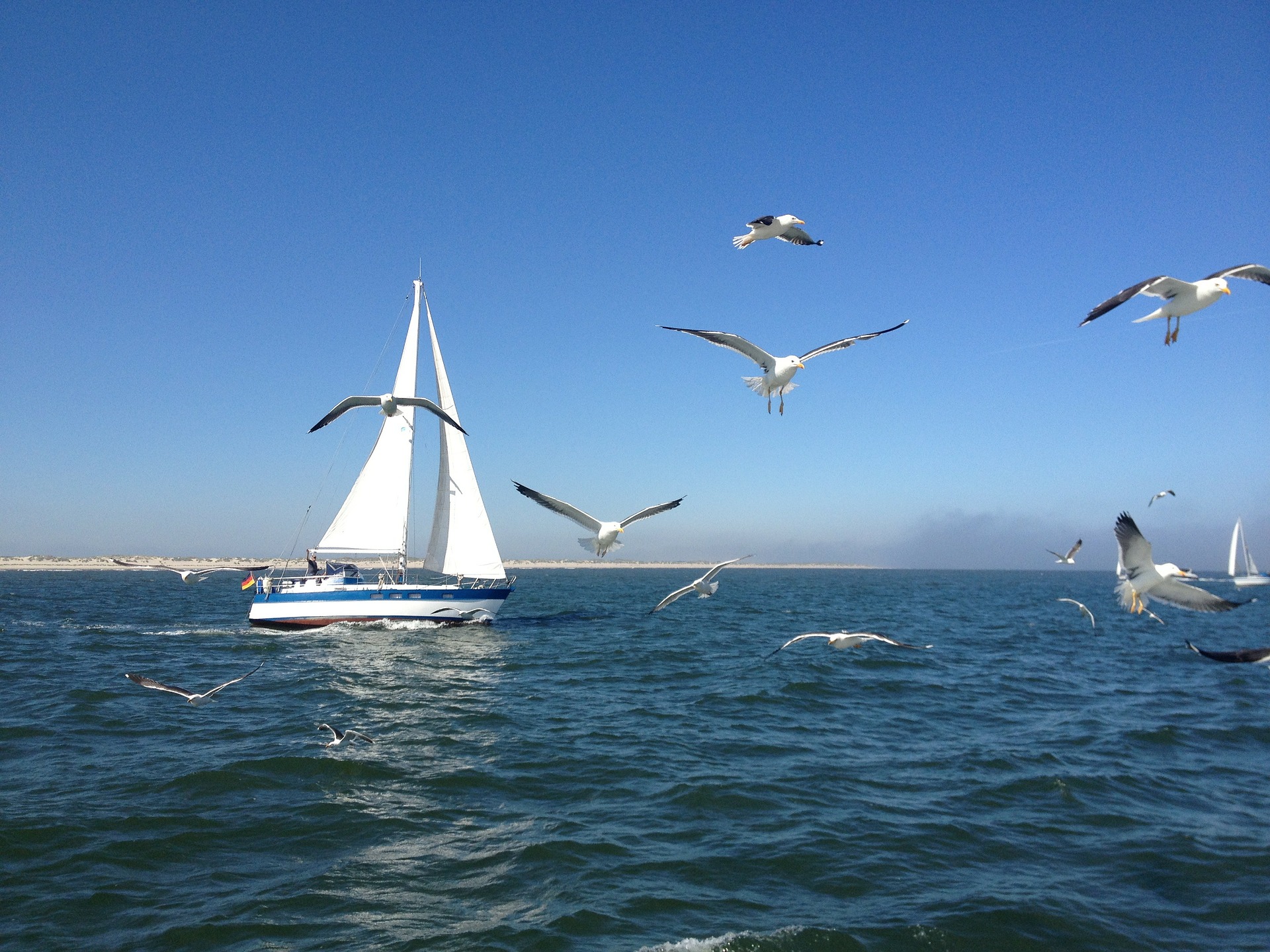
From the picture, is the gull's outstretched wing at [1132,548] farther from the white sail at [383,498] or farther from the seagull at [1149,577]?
the white sail at [383,498]

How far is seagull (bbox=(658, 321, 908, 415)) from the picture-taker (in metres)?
10.1

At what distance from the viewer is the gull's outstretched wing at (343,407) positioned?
1798 centimetres

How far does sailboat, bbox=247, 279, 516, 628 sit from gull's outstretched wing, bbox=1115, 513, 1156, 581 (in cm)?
2305

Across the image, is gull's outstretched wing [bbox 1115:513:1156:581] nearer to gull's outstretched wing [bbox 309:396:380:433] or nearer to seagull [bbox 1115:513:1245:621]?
seagull [bbox 1115:513:1245:621]

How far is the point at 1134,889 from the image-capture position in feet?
26.1

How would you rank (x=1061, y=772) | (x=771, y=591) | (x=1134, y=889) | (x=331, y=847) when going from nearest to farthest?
1. (x=1134, y=889)
2. (x=331, y=847)
3. (x=1061, y=772)
4. (x=771, y=591)

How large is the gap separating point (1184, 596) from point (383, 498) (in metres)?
27.2

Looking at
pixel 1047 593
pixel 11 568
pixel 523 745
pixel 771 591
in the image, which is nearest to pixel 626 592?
pixel 771 591

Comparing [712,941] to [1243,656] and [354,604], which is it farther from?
[354,604]

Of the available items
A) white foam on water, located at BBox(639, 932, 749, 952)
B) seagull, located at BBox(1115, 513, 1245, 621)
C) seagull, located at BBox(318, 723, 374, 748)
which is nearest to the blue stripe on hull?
seagull, located at BBox(318, 723, 374, 748)

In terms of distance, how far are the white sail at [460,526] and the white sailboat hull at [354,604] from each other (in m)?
1.36

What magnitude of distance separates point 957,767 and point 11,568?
14995cm

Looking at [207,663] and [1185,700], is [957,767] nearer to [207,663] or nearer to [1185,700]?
[1185,700]

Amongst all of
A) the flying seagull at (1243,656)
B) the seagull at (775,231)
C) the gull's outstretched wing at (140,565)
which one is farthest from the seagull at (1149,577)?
the gull's outstretched wing at (140,565)
